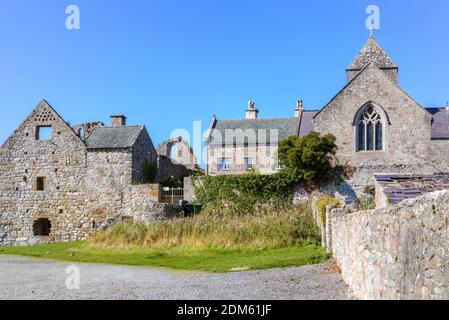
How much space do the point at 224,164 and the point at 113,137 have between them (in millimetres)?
10920

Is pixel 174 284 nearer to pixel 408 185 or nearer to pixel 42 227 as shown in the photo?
pixel 408 185

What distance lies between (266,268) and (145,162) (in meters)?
20.3

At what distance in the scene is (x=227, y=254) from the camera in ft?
67.2

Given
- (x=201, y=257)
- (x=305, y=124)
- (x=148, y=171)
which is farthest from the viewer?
(x=305, y=124)

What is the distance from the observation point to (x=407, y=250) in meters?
6.88

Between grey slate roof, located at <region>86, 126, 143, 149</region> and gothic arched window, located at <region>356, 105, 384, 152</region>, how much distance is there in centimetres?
1413

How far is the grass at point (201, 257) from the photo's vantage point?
16766 mm

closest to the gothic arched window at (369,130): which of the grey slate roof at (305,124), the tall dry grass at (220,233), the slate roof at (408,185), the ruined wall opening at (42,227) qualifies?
the grey slate roof at (305,124)

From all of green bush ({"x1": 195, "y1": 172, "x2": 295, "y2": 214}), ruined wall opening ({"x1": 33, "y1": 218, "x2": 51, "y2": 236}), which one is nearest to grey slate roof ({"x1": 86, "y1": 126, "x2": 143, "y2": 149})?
ruined wall opening ({"x1": 33, "y1": 218, "x2": 51, "y2": 236})

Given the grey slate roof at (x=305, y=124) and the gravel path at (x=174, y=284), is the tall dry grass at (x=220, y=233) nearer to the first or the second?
the gravel path at (x=174, y=284)

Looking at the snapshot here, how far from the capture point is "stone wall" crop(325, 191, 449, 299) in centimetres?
623

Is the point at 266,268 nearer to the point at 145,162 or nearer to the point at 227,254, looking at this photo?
the point at 227,254

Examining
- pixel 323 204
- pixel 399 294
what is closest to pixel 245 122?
pixel 323 204

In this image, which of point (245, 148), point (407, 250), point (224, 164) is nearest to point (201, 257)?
point (407, 250)
